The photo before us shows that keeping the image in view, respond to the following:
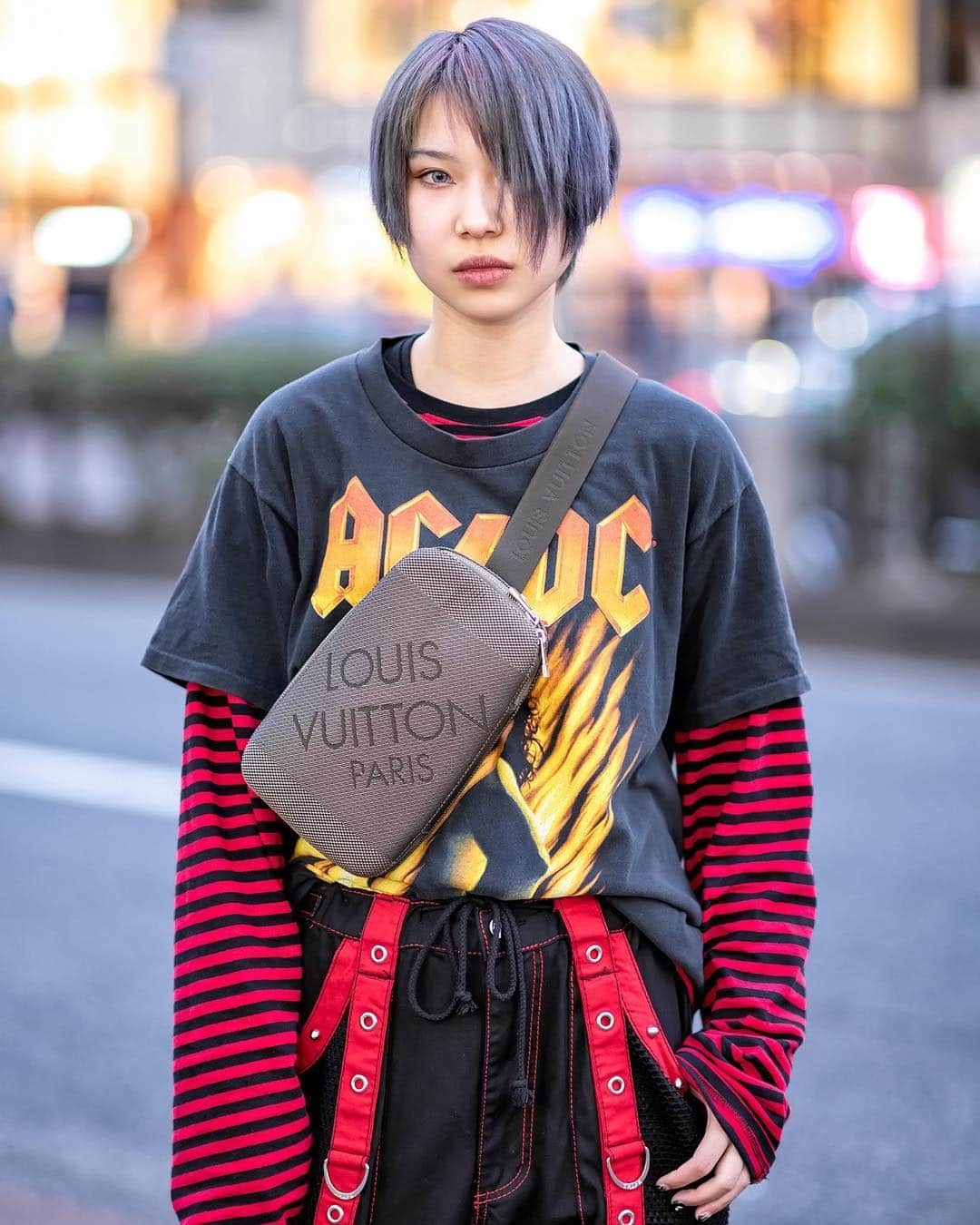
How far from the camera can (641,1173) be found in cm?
166

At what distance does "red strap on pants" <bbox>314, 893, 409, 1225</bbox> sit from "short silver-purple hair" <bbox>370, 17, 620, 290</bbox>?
0.71m

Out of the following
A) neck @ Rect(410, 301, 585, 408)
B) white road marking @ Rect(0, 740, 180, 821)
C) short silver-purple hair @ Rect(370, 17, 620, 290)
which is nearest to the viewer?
short silver-purple hair @ Rect(370, 17, 620, 290)

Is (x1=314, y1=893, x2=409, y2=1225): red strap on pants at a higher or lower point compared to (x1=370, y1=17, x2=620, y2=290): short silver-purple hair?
lower

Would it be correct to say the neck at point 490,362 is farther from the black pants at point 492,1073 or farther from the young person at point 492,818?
the black pants at point 492,1073

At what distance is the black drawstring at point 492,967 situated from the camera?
5.33ft

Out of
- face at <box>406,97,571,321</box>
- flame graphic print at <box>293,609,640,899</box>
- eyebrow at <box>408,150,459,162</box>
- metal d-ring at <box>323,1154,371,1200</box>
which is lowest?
metal d-ring at <box>323,1154,371,1200</box>

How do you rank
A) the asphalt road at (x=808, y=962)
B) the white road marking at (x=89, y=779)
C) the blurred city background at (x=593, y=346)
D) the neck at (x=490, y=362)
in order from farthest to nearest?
the white road marking at (x=89, y=779) → the blurred city background at (x=593, y=346) → the asphalt road at (x=808, y=962) → the neck at (x=490, y=362)

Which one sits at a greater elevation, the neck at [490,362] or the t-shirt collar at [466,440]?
the neck at [490,362]

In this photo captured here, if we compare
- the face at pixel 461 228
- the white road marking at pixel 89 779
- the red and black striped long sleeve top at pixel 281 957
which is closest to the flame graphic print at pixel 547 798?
the red and black striped long sleeve top at pixel 281 957

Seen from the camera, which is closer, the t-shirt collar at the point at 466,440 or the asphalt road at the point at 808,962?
the t-shirt collar at the point at 466,440

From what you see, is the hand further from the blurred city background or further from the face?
the face

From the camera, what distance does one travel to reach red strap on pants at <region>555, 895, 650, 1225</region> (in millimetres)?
1650

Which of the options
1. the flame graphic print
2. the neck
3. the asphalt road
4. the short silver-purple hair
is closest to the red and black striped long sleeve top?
the flame graphic print

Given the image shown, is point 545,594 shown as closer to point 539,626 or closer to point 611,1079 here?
point 539,626
